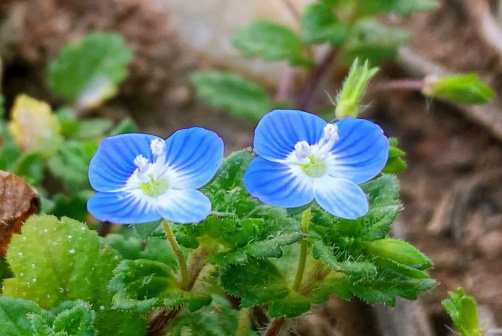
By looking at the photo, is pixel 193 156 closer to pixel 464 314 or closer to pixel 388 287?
pixel 388 287

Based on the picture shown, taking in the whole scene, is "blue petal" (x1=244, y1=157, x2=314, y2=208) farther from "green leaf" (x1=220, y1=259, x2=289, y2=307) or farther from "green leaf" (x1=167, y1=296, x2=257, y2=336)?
"green leaf" (x1=167, y1=296, x2=257, y2=336)

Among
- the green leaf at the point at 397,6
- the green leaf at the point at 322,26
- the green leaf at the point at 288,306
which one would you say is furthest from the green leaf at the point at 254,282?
the green leaf at the point at 397,6

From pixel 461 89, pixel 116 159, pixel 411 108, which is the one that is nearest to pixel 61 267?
pixel 116 159

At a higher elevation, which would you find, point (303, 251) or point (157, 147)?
point (157, 147)

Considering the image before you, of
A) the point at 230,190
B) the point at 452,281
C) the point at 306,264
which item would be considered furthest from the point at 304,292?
the point at 452,281

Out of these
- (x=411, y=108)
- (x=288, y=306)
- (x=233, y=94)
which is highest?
(x=288, y=306)

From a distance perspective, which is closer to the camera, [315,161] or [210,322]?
[315,161]
